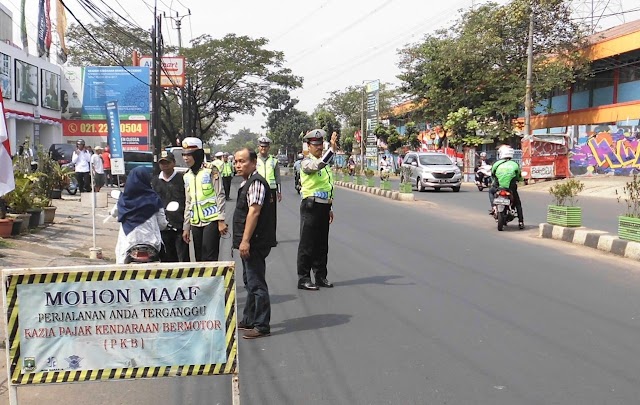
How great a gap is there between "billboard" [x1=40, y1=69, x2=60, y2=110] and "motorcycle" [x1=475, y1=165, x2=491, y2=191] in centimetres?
2327

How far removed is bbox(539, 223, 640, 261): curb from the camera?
9.36m

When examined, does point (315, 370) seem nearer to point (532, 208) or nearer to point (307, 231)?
point (307, 231)

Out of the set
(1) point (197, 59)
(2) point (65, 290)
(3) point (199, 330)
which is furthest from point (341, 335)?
(1) point (197, 59)

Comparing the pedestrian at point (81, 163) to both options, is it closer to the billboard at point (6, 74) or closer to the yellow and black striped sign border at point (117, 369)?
the billboard at point (6, 74)

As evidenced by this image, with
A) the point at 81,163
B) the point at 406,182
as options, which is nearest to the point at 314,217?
the point at 81,163

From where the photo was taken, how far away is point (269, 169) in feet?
34.9

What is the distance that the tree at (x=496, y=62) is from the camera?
32.2m

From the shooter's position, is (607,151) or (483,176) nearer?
(483,176)

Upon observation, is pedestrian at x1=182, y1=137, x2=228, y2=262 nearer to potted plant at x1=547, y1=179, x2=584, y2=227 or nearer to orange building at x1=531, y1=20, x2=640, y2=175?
potted plant at x1=547, y1=179, x2=584, y2=227

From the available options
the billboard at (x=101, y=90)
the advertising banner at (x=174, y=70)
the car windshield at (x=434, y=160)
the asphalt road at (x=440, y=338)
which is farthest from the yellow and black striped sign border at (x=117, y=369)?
the billboard at (x=101, y=90)

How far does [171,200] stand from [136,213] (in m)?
1.60

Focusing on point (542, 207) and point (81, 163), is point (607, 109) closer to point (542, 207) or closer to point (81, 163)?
point (542, 207)

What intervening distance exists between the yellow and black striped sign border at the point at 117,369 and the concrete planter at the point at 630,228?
25.4ft

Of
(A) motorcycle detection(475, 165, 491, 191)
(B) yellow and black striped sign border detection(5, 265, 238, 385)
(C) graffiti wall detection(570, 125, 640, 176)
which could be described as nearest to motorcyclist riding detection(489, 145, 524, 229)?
(B) yellow and black striped sign border detection(5, 265, 238, 385)
